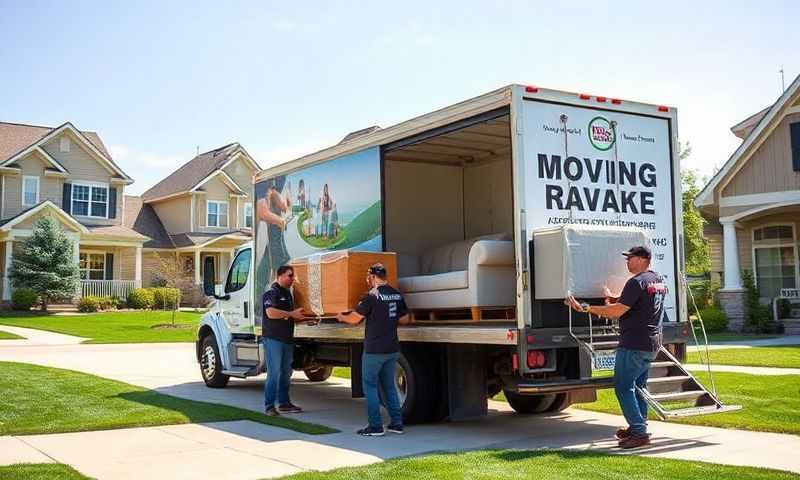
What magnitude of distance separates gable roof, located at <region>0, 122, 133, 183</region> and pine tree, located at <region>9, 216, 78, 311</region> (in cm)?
345

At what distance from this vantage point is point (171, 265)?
128ft

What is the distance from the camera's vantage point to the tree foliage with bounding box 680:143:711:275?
168 feet

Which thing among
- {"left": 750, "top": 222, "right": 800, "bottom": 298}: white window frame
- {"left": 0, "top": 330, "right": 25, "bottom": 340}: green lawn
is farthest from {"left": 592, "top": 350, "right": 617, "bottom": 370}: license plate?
{"left": 0, "top": 330, "right": 25, "bottom": 340}: green lawn

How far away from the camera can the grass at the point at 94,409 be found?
9.63 meters

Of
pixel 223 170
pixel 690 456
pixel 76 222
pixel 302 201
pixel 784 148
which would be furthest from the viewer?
pixel 223 170

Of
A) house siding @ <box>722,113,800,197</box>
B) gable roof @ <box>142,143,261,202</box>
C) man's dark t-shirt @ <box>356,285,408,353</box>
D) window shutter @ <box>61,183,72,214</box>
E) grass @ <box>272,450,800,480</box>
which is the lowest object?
grass @ <box>272,450,800,480</box>

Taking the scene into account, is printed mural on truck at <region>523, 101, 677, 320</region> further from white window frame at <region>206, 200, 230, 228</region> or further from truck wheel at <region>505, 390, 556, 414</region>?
white window frame at <region>206, 200, 230, 228</region>

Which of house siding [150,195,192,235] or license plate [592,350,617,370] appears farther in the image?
house siding [150,195,192,235]

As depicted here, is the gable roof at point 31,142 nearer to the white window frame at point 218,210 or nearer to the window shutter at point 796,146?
the white window frame at point 218,210

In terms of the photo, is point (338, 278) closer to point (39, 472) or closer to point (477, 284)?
point (477, 284)

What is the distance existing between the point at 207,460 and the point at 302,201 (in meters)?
4.85

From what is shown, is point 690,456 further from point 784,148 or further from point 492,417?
point 784,148

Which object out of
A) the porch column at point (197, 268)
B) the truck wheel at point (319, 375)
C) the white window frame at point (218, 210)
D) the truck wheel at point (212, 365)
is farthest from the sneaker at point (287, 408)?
the white window frame at point (218, 210)

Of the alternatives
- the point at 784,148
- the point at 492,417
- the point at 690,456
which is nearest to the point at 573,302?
the point at 690,456
